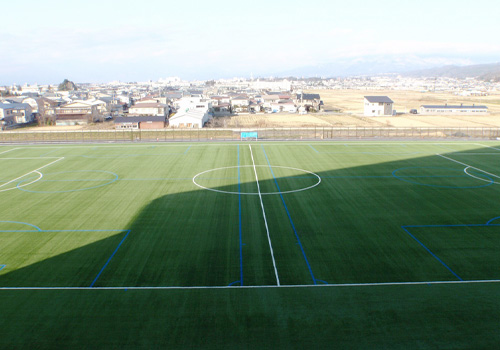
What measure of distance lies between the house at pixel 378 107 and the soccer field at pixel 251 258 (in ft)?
195

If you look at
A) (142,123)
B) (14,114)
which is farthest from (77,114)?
(142,123)

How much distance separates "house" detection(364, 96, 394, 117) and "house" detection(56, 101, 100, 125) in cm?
6185

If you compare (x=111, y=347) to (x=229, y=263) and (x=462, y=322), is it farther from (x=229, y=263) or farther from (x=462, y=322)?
(x=462, y=322)

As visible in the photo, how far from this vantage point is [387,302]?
48.3ft

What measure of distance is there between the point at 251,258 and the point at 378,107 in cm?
8332

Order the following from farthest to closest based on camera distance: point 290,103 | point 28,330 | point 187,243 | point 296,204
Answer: point 290,103, point 296,204, point 187,243, point 28,330

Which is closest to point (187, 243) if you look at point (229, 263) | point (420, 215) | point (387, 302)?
point (229, 263)

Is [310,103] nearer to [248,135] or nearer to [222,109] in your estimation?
[222,109]

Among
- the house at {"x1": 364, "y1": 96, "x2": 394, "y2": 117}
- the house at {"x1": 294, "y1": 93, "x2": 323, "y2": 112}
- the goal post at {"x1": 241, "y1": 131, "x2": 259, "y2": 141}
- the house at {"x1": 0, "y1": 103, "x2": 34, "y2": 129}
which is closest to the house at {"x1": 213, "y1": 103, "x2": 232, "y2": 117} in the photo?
the house at {"x1": 294, "y1": 93, "x2": 323, "y2": 112}

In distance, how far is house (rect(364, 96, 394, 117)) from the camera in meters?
93.4

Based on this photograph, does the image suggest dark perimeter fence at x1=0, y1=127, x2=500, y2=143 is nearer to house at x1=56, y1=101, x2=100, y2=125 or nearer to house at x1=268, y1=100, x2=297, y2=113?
house at x1=56, y1=101, x2=100, y2=125

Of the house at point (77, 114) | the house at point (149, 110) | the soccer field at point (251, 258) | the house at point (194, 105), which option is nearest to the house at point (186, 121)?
the house at point (194, 105)

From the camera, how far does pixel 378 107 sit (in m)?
93.9

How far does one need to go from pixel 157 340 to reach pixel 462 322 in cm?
1002
